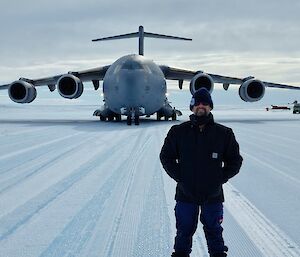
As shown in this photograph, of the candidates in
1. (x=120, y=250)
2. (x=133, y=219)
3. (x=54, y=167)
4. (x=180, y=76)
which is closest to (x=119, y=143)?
(x=54, y=167)

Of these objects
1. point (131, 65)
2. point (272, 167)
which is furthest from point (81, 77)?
point (272, 167)

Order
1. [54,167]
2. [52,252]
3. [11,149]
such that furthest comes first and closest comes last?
[11,149], [54,167], [52,252]

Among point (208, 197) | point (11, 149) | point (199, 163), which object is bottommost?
point (11, 149)

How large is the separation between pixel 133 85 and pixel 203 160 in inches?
699

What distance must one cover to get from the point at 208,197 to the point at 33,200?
3.36 metres

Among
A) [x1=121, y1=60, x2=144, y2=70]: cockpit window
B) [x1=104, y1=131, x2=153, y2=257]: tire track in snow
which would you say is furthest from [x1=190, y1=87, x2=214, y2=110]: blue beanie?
[x1=121, y1=60, x2=144, y2=70]: cockpit window

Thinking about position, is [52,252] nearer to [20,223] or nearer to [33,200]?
[20,223]

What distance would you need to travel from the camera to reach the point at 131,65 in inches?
846

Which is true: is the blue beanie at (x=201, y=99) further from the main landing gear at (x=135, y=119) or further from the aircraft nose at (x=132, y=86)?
the main landing gear at (x=135, y=119)

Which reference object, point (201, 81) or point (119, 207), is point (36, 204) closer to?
point (119, 207)

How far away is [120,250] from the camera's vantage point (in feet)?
13.5

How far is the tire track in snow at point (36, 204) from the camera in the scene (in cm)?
489

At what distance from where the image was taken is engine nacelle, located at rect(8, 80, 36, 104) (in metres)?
25.9

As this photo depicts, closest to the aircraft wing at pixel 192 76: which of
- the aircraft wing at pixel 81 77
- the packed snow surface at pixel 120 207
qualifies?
the aircraft wing at pixel 81 77
